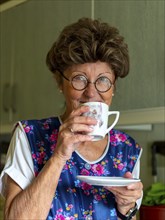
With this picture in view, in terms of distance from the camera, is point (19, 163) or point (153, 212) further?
point (153, 212)

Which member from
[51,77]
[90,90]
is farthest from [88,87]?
[51,77]

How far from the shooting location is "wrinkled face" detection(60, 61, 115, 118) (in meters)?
1.00

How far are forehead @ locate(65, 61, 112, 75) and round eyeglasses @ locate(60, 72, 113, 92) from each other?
2cm

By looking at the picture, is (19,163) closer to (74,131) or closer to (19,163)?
(19,163)

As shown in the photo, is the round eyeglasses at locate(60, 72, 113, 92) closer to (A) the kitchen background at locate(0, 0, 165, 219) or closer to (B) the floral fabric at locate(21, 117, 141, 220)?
(B) the floral fabric at locate(21, 117, 141, 220)

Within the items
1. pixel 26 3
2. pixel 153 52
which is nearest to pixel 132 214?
pixel 153 52

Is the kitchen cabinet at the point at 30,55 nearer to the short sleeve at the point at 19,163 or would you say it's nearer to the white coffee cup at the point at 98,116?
the short sleeve at the point at 19,163

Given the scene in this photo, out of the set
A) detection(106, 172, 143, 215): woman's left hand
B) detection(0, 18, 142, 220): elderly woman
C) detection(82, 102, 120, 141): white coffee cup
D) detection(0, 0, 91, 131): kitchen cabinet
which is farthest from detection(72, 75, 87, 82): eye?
detection(0, 0, 91, 131): kitchen cabinet

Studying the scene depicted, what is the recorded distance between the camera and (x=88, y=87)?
39.5 inches

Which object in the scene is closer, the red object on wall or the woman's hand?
the woman's hand

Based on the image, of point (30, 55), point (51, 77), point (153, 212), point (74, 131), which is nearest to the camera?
point (74, 131)

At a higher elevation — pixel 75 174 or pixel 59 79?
pixel 59 79

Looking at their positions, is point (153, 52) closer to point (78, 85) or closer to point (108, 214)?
point (78, 85)

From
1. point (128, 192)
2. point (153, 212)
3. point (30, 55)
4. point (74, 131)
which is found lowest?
point (153, 212)
